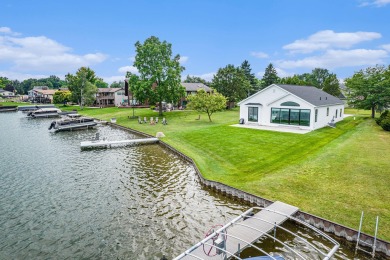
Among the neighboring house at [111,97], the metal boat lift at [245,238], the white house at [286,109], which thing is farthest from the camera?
the neighboring house at [111,97]

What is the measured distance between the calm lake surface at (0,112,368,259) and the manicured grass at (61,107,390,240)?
249cm

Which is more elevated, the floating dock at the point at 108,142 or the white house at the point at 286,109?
the white house at the point at 286,109

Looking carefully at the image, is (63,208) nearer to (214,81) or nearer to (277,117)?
(277,117)

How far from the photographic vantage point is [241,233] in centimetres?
1210

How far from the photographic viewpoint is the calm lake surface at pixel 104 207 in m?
11.9

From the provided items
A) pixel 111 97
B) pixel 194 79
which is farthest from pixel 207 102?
pixel 194 79

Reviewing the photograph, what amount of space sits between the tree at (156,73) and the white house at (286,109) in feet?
69.4

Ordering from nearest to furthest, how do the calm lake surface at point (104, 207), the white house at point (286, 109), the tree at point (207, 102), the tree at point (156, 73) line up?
the calm lake surface at point (104, 207)
the white house at point (286, 109)
the tree at point (207, 102)
the tree at point (156, 73)

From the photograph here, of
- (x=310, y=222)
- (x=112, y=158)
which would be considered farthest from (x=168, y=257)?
(x=112, y=158)

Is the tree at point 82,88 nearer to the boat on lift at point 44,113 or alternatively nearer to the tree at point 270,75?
the boat on lift at point 44,113

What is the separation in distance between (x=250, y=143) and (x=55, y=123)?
3755 centimetres

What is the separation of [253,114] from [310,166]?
20685 mm

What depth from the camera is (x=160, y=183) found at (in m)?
19.6

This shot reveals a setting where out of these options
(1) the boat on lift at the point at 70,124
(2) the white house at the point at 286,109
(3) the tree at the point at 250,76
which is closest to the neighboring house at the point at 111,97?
(1) the boat on lift at the point at 70,124
